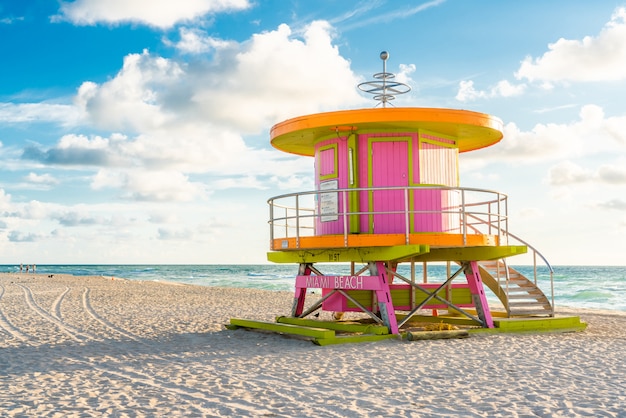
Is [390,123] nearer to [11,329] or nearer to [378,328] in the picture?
[378,328]

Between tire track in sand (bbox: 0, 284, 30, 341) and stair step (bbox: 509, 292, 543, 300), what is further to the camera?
stair step (bbox: 509, 292, 543, 300)

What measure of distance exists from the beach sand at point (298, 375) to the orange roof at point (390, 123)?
4095 mm

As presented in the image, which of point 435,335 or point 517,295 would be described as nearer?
point 435,335

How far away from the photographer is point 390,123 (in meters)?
12.4

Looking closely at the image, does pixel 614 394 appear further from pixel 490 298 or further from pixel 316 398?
pixel 490 298

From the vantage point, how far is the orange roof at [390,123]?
40.5 ft

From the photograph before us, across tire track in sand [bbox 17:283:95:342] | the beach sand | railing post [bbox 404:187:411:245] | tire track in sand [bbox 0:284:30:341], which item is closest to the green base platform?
the beach sand

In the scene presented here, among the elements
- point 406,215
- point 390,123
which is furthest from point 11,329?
point 390,123

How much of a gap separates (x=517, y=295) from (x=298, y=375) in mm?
7975

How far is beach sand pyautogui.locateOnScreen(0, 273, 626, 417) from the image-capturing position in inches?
279

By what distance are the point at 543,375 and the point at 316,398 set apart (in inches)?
130

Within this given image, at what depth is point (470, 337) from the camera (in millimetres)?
12820

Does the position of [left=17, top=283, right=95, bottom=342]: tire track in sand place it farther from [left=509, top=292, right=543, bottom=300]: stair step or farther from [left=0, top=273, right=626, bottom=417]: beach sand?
[left=509, top=292, right=543, bottom=300]: stair step

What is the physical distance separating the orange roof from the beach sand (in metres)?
4.09
